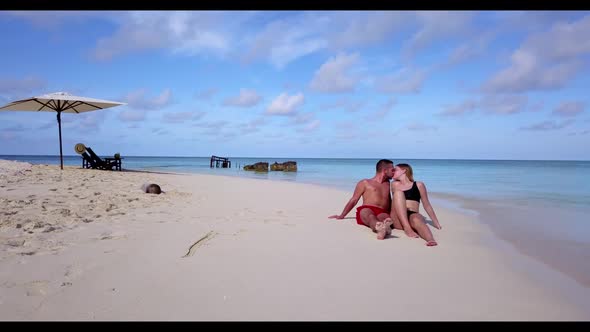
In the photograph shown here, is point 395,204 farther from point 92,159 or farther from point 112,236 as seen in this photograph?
point 92,159

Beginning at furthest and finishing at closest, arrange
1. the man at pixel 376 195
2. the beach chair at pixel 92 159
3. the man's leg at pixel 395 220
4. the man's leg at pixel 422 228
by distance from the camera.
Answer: the beach chair at pixel 92 159
the man at pixel 376 195
the man's leg at pixel 395 220
the man's leg at pixel 422 228

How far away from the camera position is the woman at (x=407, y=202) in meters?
4.84

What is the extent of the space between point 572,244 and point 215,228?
544cm

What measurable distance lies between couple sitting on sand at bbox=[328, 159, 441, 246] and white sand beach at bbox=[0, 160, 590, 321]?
0.73 feet

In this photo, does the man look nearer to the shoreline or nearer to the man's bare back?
the man's bare back

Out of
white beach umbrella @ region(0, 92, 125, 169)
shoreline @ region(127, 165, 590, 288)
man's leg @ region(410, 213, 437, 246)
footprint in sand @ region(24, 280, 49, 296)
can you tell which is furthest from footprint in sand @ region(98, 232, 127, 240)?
white beach umbrella @ region(0, 92, 125, 169)

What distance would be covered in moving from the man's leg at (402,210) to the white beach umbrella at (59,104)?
14.1m

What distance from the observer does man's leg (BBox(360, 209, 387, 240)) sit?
459cm

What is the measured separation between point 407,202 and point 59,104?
52.1 feet

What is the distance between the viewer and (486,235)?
5.39 m

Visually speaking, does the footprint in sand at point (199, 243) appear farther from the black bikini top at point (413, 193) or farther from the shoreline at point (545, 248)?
the shoreline at point (545, 248)

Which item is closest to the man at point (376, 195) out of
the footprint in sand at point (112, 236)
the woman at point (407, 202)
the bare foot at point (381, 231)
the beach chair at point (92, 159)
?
the woman at point (407, 202)
